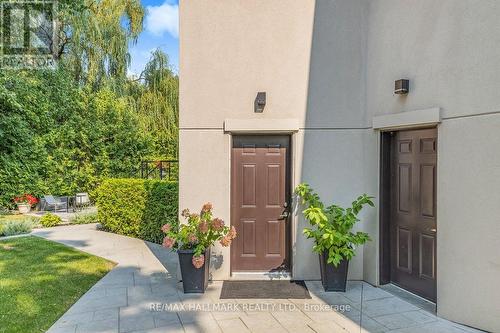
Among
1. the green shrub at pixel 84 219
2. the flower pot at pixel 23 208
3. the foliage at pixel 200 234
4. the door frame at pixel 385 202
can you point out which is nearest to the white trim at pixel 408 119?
the door frame at pixel 385 202

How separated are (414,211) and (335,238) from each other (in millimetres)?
1094

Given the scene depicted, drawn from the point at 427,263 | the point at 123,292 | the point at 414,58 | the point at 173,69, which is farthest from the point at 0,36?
the point at 427,263

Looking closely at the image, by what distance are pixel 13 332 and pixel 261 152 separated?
148 inches

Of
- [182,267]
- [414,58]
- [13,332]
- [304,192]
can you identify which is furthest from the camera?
[304,192]

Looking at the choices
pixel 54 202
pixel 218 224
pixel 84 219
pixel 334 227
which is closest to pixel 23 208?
pixel 54 202

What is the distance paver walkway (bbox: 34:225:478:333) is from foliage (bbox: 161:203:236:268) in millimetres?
637

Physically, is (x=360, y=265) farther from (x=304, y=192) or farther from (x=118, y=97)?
(x=118, y=97)

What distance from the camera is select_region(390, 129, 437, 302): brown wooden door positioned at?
171 inches

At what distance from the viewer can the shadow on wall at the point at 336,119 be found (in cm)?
527

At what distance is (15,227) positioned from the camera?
9.24 meters

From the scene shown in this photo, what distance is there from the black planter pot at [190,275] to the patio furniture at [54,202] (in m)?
9.91

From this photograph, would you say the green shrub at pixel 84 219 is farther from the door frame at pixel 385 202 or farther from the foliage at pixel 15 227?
the door frame at pixel 385 202

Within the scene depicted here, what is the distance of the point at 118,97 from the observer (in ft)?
45.6

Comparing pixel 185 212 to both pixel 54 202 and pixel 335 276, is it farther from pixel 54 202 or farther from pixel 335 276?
pixel 54 202
